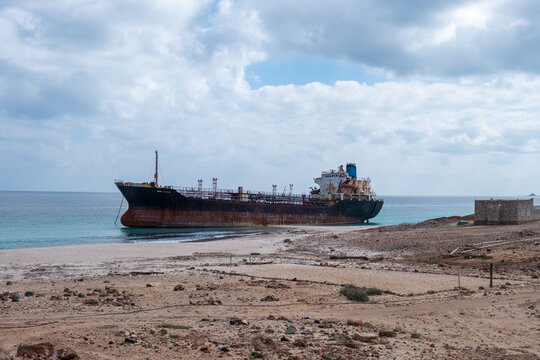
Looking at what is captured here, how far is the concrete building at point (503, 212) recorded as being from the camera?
92.9 feet

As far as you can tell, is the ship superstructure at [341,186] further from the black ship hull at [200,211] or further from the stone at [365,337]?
the stone at [365,337]

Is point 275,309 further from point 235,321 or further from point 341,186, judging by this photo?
point 341,186

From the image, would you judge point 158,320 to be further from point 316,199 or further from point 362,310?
point 316,199

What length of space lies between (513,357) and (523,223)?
83.7ft

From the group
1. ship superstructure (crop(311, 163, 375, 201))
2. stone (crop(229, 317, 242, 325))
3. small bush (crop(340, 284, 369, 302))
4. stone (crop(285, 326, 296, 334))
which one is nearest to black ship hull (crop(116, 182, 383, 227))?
ship superstructure (crop(311, 163, 375, 201))

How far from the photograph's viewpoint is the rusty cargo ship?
4391 cm

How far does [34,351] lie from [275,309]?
4.39 metres

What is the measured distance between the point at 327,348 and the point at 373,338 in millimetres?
811

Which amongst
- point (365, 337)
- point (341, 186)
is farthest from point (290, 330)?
point (341, 186)

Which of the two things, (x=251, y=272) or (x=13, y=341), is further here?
(x=251, y=272)

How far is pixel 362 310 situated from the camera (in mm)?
8961

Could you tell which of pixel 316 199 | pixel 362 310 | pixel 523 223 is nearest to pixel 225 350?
pixel 362 310

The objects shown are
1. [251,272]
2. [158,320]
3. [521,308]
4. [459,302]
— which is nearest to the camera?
[158,320]

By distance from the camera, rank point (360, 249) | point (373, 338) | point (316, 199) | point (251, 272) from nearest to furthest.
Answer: point (373, 338)
point (251, 272)
point (360, 249)
point (316, 199)
